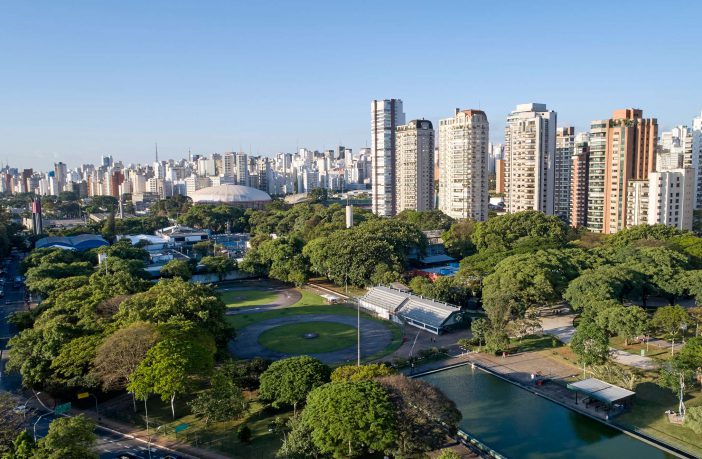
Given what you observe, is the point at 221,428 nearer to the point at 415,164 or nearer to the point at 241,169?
the point at 415,164

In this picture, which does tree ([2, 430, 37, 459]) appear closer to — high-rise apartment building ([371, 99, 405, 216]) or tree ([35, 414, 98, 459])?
tree ([35, 414, 98, 459])

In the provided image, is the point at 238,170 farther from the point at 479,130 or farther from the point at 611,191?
the point at 611,191

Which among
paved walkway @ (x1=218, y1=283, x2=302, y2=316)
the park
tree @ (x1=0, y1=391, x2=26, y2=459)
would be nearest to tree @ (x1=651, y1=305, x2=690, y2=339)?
the park

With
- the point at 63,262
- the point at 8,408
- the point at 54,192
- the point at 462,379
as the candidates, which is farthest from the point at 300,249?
the point at 54,192

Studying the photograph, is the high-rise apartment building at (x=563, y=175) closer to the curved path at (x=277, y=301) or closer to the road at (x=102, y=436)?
the curved path at (x=277, y=301)

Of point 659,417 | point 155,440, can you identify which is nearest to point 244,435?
point 155,440

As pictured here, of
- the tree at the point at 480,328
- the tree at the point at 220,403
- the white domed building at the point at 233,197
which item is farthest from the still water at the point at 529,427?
the white domed building at the point at 233,197
